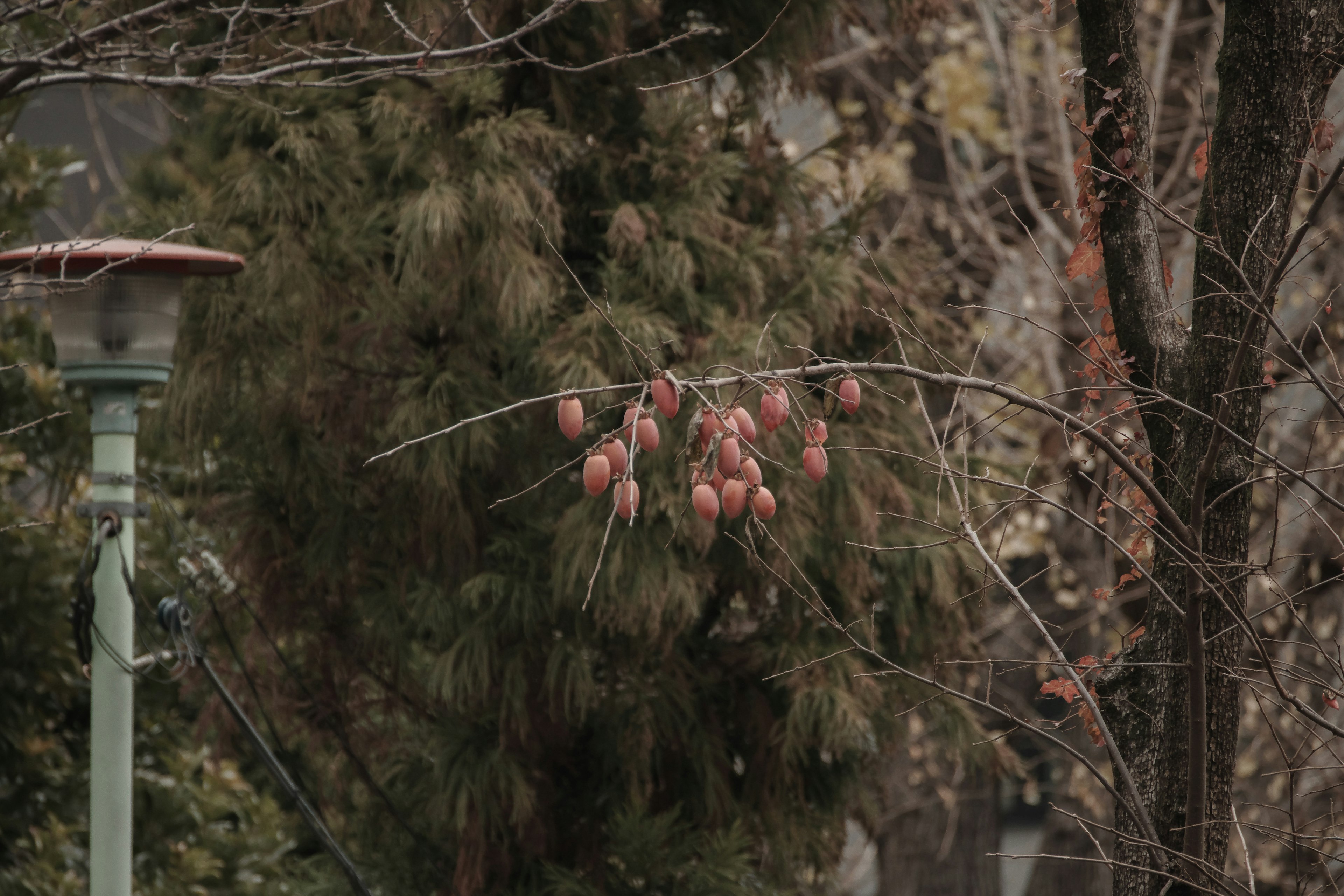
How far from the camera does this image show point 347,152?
14.5ft

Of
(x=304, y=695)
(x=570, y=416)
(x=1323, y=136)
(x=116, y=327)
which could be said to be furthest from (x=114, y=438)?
(x=1323, y=136)

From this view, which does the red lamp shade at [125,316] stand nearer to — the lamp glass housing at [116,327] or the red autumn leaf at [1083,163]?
the lamp glass housing at [116,327]

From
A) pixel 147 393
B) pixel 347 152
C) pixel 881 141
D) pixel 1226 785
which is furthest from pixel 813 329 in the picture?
pixel 881 141

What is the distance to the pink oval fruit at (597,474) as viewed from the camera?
1.84 m

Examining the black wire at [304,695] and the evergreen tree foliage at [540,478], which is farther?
the black wire at [304,695]

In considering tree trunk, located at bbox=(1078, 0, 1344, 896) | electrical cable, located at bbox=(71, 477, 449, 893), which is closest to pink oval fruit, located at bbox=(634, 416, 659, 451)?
tree trunk, located at bbox=(1078, 0, 1344, 896)

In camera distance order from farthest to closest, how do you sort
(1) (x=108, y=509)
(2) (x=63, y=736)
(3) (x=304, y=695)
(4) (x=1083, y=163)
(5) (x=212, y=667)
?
(2) (x=63, y=736)
(5) (x=212, y=667)
(3) (x=304, y=695)
(1) (x=108, y=509)
(4) (x=1083, y=163)

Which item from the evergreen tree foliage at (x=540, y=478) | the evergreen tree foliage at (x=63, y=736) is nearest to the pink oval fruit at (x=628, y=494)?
the evergreen tree foliage at (x=540, y=478)

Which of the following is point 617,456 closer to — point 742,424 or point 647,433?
point 647,433

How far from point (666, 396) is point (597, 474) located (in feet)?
0.47

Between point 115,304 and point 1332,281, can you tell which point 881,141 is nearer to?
point 1332,281

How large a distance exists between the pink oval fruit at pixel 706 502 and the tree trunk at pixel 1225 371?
2.84 ft

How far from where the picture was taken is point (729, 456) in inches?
70.8

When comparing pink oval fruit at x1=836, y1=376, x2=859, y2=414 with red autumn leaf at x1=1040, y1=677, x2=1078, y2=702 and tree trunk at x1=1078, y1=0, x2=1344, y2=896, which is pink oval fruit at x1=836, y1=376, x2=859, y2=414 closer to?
tree trunk at x1=1078, y1=0, x2=1344, y2=896
